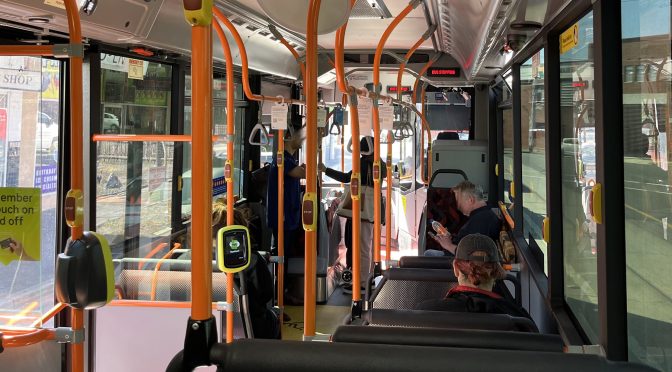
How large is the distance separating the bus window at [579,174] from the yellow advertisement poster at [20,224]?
2.18m

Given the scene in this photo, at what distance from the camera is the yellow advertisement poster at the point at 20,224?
263 cm

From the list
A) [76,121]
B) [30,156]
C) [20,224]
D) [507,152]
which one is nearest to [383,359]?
[76,121]

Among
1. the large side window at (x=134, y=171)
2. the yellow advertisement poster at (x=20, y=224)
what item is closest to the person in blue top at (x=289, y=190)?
the large side window at (x=134, y=171)

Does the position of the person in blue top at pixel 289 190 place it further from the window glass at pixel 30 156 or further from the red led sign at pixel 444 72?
the window glass at pixel 30 156

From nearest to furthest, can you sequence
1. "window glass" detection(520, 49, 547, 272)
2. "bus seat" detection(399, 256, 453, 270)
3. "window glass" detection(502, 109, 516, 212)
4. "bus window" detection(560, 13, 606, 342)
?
"bus window" detection(560, 13, 606, 342), "window glass" detection(520, 49, 547, 272), "bus seat" detection(399, 256, 453, 270), "window glass" detection(502, 109, 516, 212)

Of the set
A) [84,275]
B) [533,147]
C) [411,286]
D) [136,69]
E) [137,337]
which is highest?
[136,69]

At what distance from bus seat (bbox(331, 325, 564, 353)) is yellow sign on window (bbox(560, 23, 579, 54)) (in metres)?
1.38

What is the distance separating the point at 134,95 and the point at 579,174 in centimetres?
303

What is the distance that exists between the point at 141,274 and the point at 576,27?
2.55 m

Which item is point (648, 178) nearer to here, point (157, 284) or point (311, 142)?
point (311, 142)

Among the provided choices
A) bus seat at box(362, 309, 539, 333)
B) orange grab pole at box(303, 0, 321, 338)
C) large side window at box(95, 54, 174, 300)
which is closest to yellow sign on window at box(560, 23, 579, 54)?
bus seat at box(362, 309, 539, 333)

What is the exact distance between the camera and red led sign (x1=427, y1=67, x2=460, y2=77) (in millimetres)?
6449

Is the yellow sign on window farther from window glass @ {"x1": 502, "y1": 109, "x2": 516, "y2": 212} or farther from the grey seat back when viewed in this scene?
window glass @ {"x1": 502, "y1": 109, "x2": 516, "y2": 212}

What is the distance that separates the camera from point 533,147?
434cm
